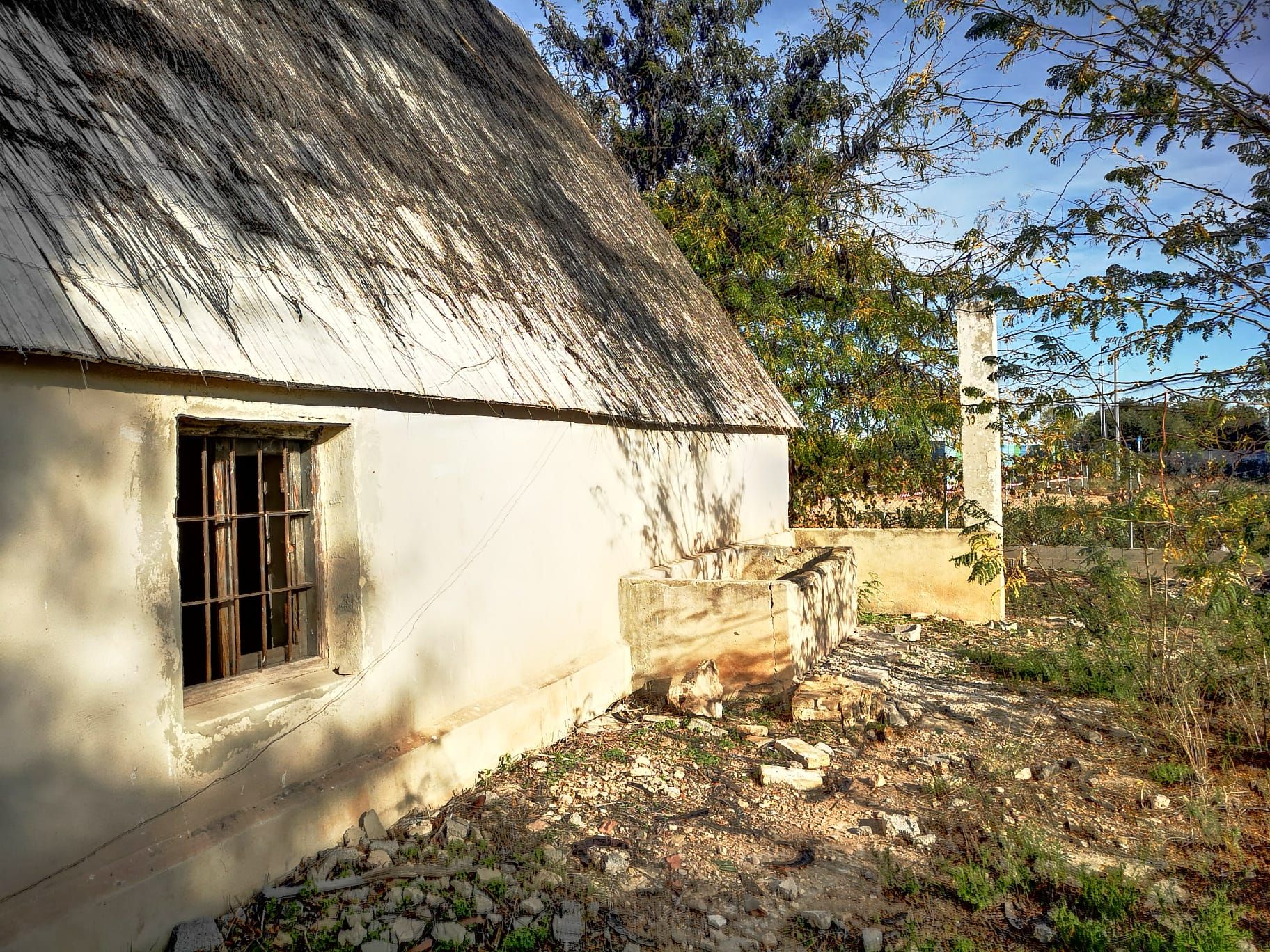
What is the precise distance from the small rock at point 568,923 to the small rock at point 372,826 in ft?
3.41

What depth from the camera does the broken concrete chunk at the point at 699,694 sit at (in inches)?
261

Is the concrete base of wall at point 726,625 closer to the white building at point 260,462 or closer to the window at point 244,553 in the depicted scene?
the white building at point 260,462

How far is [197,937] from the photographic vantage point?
11.0ft

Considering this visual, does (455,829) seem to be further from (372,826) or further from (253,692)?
(253,692)

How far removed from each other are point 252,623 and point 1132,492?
190 inches

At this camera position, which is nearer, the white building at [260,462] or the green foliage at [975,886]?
the white building at [260,462]

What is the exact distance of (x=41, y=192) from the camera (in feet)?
11.4

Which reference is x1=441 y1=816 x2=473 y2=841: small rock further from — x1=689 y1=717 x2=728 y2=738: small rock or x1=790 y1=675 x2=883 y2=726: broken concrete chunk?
x1=790 y1=675 x2=883 y2=726: broken concrete chunk

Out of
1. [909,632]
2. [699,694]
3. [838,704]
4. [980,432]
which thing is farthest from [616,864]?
[980,432]

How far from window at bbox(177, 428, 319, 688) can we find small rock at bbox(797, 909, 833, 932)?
2646 mm

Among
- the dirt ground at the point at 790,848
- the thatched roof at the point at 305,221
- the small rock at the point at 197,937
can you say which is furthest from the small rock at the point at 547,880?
the thatched roof at the point at 305,221

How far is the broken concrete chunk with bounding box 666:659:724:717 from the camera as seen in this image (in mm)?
6617

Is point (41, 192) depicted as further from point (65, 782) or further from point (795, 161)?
point (795, 161)

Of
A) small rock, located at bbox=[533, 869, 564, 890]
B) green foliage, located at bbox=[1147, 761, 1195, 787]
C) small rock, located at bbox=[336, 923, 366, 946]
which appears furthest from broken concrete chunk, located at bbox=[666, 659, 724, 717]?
small rock, located at bbox=[336, 923, 366, 946]
